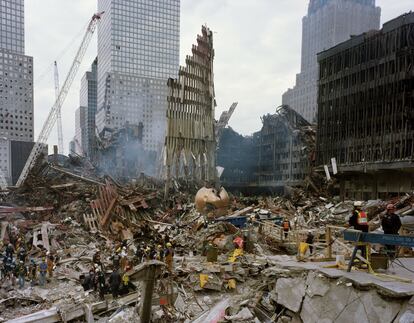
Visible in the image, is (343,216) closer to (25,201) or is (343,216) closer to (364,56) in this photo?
(364,56)

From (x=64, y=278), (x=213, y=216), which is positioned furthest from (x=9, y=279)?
(x=213, y=216)

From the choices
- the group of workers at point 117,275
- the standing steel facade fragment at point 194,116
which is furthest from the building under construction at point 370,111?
the group of workers at point 117,275

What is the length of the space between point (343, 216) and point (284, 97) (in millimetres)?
76601

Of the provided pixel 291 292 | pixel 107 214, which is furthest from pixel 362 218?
pixel 107 214

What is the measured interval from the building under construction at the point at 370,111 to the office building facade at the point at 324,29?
53.3 m

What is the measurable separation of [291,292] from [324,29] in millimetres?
93657

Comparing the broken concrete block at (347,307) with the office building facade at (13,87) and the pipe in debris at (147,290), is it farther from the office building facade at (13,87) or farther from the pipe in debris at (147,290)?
the office building facade at (13,87)

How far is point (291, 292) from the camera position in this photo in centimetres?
749

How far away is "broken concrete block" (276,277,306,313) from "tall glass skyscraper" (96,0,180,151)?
105022mm

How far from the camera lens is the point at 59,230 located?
2084 cm

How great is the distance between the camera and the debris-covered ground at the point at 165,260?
23.7 feet

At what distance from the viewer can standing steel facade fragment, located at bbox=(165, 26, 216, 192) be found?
33.1 m

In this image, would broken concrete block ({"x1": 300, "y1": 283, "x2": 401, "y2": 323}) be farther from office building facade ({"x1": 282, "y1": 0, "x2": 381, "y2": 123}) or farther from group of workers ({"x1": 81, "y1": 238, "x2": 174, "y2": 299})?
office building facade ({"x1": 282, "y1": 0, "x2": 381, "y2": 123})

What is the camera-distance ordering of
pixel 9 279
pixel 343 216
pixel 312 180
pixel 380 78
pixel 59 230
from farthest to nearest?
pixel 312 180 → pixel 380 78 → pixel 343 216 → pixel 59 230 → pixel 9 279
